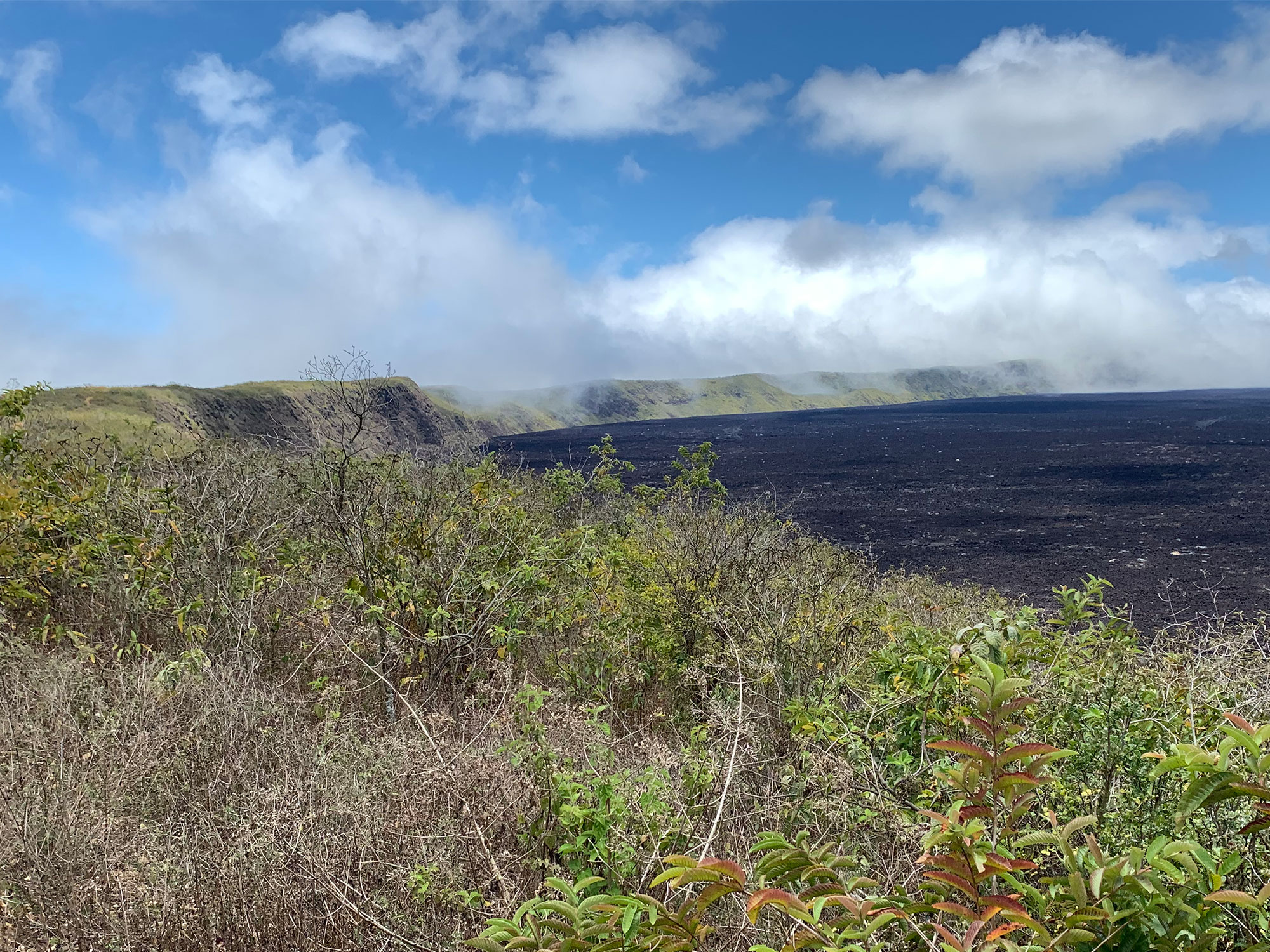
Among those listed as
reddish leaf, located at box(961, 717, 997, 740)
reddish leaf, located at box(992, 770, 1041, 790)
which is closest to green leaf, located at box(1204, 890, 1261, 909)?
reddish leaf, located at box(992, 770, 1041, 790)

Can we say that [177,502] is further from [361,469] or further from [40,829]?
[40,829]

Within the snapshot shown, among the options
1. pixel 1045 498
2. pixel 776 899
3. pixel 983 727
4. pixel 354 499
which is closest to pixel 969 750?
pixel 983 727

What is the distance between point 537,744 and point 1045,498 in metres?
61.8

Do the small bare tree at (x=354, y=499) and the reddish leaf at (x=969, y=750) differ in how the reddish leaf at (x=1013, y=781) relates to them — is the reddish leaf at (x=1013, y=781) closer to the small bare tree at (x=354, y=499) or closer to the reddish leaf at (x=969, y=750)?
the reddish leaf at (x=969, y=750)

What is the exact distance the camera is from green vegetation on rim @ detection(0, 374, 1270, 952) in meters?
1.51

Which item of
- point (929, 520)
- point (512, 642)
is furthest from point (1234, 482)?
point (512, 642)

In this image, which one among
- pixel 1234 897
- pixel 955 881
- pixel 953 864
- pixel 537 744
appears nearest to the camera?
pixel 1234 897

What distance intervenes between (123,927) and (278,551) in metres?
5.39

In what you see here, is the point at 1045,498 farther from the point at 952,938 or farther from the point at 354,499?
the point at 952,938

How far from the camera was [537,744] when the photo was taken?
371 centimetres

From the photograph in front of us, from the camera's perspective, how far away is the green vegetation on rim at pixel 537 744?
4.95 feet

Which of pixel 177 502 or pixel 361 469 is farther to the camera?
pixel 361 469

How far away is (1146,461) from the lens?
73500 mm

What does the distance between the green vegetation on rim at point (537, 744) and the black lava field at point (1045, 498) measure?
4.46 metres
